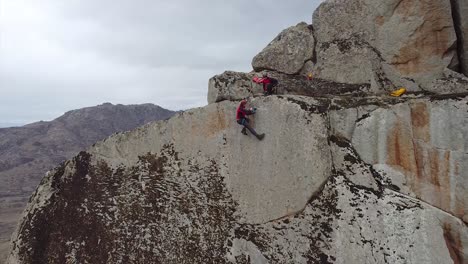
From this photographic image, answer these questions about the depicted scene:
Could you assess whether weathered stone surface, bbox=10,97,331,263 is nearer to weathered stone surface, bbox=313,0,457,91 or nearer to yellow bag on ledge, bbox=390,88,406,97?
yellow bag on ledge, bbox=390,88,406,97

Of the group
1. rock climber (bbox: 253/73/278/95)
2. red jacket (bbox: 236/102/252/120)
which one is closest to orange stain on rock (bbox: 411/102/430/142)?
rock climber (bbox: 253/73/278/95)

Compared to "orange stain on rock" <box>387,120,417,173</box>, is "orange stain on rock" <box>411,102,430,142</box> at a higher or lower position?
higher

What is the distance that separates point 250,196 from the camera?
2017 cm

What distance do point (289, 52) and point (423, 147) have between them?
10.9 metres

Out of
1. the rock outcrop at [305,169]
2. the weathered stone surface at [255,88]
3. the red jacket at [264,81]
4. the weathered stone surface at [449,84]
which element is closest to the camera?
the rock outcrop at [305,169]

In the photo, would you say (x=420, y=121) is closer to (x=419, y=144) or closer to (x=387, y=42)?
(x=419, y=144)

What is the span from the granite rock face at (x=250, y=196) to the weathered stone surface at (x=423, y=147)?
69 mm

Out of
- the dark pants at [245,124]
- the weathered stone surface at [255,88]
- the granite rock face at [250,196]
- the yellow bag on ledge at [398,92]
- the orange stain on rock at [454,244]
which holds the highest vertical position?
the weathered stone surface at [255,88]

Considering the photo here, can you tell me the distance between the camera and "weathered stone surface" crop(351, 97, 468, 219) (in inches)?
634

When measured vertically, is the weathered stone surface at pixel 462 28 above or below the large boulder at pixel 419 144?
above

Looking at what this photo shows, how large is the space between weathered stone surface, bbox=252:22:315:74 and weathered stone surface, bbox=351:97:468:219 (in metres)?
7.69

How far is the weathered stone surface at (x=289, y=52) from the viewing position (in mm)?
24317

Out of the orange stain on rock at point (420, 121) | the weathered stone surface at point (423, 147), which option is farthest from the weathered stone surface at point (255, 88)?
the orange stain on rock at point (420, 121)

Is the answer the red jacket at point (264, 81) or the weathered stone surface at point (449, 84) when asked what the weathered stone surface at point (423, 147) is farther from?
the red jacket at point (264, 81)
